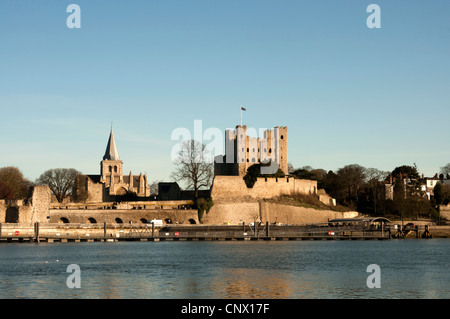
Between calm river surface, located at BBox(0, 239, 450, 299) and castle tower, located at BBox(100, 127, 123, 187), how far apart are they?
59169 mm

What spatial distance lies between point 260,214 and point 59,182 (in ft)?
88.3

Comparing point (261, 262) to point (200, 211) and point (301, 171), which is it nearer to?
point (200, 211)

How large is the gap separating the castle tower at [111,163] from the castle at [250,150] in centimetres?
3008

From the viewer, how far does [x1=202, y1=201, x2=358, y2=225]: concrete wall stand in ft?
209

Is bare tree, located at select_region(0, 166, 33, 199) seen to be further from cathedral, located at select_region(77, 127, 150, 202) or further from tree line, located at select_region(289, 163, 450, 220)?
tree line, located at select_region(289, 163, 450, 220)

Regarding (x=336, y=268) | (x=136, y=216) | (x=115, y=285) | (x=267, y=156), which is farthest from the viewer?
(x=267, y=156)

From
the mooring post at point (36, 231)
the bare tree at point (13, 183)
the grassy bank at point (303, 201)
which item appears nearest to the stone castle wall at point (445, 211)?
the grassy bank at point (303, 201)

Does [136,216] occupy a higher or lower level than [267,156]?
lower

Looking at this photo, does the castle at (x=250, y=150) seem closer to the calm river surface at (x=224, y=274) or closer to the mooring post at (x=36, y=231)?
the mooring post at (x=36, y=231)

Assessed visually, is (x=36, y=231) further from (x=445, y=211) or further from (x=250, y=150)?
(x=445, y=211)

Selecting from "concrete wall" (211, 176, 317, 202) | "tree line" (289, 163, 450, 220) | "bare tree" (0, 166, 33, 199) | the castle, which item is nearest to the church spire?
"bare tree" (0, 166, 33, 199)

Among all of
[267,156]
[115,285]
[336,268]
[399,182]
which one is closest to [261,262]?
[336,268]

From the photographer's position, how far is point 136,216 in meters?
61.5
